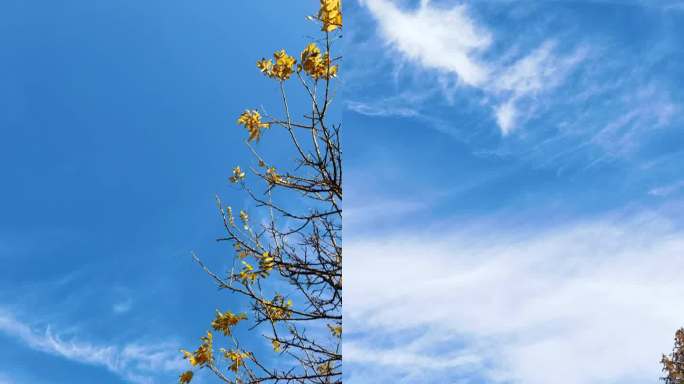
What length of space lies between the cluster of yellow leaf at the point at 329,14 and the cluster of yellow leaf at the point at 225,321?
731 mm

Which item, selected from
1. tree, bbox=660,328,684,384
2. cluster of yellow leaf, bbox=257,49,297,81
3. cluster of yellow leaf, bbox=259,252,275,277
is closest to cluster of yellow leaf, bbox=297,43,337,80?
cluster of yellow leaf, bbox=257,49,297,81

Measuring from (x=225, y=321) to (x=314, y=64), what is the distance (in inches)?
26.4

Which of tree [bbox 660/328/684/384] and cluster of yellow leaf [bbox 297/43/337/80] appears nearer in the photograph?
cluster of yellow leaf [bbox 297/43/337/80]

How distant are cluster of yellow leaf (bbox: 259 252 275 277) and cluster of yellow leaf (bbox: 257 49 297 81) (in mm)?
445

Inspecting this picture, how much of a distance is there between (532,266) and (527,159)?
0.88 ft

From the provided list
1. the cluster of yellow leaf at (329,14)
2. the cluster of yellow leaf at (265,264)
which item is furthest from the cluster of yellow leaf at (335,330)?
the cluster of yellow leaf at (329,14)

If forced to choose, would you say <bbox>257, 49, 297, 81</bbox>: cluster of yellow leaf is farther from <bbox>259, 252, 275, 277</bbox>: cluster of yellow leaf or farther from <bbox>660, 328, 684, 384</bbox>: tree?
<bbox>660, 328, 684, 384</bbox>: tree

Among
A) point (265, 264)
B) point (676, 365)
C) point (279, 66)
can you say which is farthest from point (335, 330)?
point (676, 365)

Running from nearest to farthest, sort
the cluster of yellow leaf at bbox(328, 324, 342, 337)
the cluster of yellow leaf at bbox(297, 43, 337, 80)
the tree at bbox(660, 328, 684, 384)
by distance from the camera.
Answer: the cluster of yellow leaf at bbox(297, 43, 337, 80) < the cluster of yellow leaf at bbox(328, 324, 342, 337) < the tree at bbox(660, 328, 684, 384)

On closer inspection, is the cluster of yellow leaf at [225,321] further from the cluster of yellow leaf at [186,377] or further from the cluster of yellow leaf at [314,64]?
the cluster of yellow leaf at [314,64]

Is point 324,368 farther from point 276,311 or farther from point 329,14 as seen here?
point 329,14

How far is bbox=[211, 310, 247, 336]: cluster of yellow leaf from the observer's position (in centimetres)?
142

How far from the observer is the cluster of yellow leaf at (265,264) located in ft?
4.74

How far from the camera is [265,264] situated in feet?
4.77
